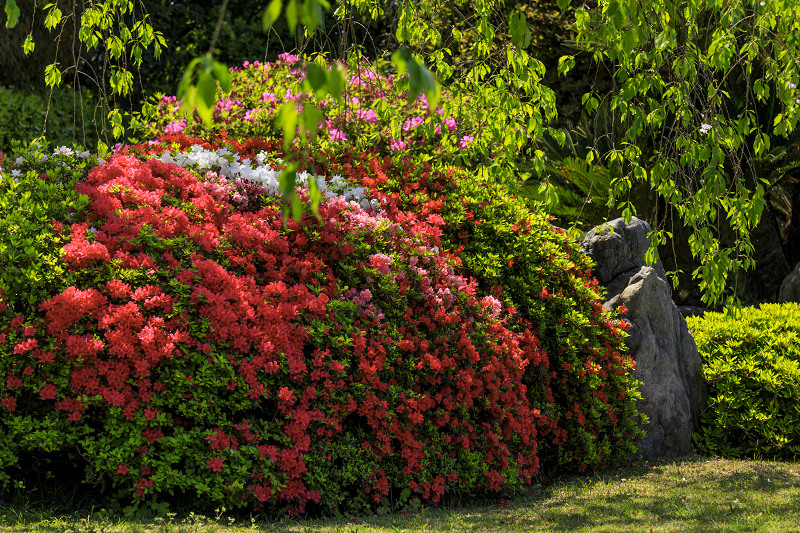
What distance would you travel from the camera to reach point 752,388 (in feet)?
22.2

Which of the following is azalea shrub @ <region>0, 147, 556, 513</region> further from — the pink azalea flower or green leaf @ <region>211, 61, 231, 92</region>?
green leaf @ <region>211, 61, 231, 92</region>

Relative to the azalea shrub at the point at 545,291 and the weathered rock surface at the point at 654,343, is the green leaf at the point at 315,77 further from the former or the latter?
the weathered rock surface at the point at 654,343

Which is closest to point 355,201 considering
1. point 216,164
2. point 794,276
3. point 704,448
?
point 216,164

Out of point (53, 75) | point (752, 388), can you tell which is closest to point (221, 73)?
point (53, 75)

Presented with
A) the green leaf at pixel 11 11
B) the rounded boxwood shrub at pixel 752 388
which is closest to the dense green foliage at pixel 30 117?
the green leaf at pixel 11 11

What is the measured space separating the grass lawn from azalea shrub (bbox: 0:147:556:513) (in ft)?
0.65

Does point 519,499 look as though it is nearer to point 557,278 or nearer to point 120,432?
point 557,278

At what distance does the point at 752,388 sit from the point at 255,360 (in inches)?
179

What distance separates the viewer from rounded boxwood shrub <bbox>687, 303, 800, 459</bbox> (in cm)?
659

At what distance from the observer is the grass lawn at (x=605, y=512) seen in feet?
13.6

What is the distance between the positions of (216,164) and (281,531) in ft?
9.46

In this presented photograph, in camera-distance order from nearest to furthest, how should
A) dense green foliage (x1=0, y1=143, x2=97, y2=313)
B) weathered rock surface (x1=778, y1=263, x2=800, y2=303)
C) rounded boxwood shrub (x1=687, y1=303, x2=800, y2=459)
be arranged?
dense green foliage (x1=0, y1=143, x2=97, y2=313) → rounded boxwood shrub (x1=687, y1=303, x2=800, y2=459) → weathered rock surface (x1=778, y1=263, x2=800, y2=303)

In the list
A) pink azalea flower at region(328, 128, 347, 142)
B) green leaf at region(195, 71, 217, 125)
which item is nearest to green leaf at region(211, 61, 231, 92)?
green leaf at region(195, 71, 217, 125)

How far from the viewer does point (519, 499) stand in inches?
214
